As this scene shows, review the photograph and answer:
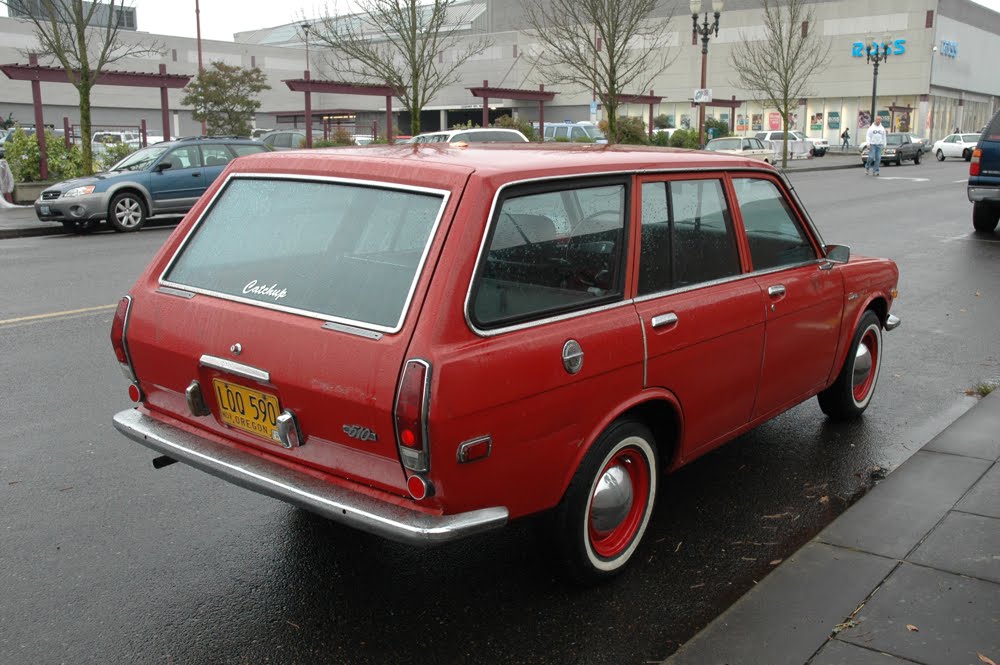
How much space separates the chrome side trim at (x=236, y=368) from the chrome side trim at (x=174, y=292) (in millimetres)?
344

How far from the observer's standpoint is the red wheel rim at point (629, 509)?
3.73 meters

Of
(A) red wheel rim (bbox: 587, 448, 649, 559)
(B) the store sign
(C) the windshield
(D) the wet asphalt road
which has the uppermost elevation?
(B) the store sign

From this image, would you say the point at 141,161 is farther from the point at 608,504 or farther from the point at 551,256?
A: the point at 608,504

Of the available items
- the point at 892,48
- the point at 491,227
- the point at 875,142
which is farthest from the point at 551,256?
the point at 892,48

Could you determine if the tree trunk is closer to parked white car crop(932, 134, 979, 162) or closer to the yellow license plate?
the yellow license plate

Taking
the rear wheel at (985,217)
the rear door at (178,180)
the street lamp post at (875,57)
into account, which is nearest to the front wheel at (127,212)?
the rear door at (178,180)

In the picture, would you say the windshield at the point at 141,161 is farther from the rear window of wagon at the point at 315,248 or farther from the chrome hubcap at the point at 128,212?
the rear window of wagon at the point at 315,248

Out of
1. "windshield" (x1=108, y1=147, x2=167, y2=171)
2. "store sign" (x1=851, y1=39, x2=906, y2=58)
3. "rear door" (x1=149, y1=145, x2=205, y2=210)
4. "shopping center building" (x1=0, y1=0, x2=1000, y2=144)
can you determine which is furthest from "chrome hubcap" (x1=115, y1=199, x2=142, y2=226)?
"store sign" (x1=851, y1=39, x2=906, y2=58)

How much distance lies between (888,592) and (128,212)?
16.4 m

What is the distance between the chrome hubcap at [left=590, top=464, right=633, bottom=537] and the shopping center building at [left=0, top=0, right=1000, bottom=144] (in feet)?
172

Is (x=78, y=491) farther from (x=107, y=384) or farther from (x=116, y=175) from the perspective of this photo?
(x=116, y=175)

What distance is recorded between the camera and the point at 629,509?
3.83 metres

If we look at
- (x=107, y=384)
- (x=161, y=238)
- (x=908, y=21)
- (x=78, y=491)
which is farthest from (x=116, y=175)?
(x=908, y=21)

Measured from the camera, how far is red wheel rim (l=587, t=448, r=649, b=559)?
3729 mm
